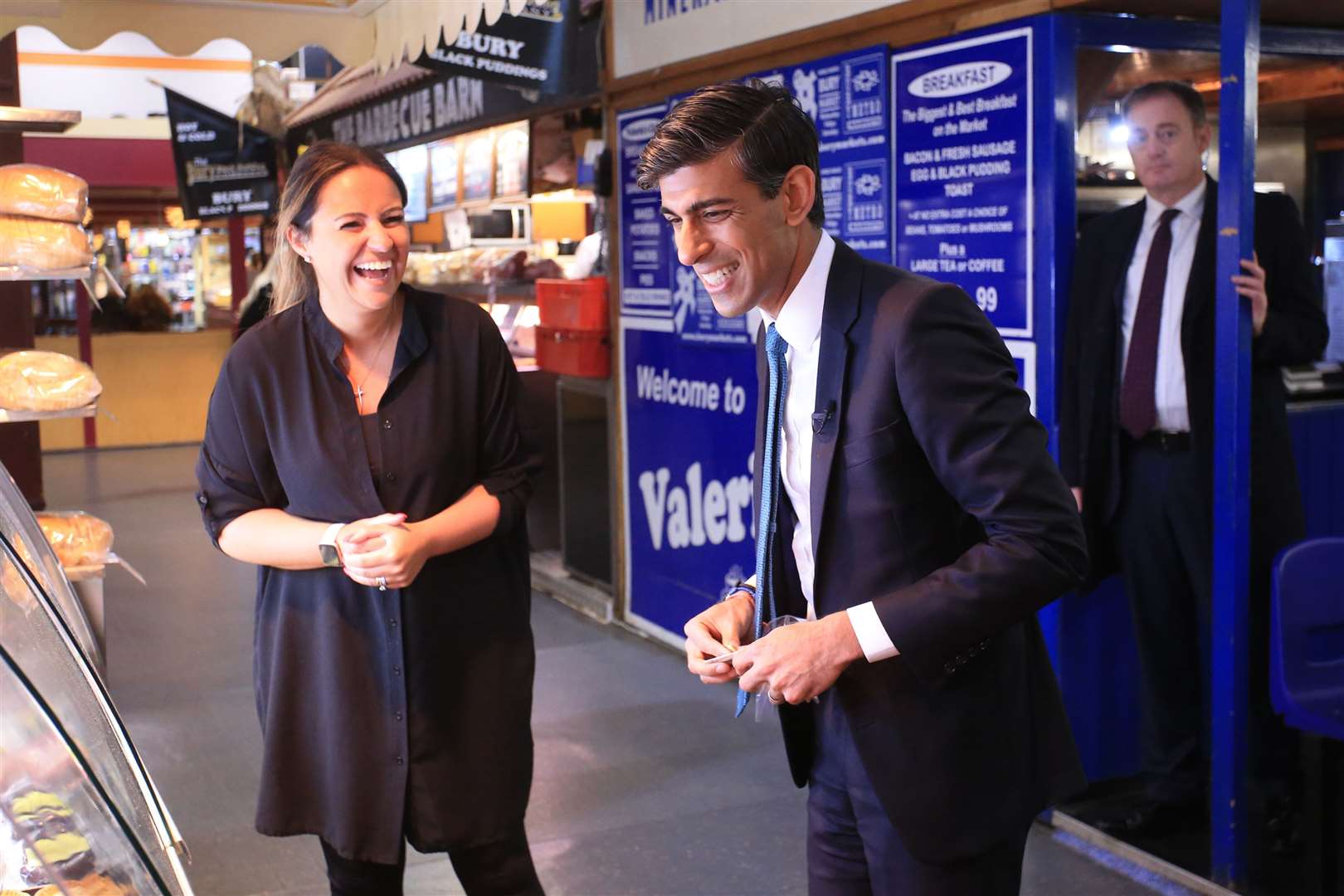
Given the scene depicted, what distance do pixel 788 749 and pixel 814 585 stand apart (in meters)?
0.31

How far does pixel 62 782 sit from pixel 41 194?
281 cm

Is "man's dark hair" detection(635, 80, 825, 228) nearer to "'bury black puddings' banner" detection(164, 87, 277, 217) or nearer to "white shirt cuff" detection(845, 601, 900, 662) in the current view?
"white shirt cuff" detection(845, 601, 900, 662)

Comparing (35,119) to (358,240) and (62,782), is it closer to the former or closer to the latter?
(358,240)

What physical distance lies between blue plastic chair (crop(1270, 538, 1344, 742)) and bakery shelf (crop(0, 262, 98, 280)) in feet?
10.2

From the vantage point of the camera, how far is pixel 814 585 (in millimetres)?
1846

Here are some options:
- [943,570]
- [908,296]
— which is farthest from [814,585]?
[908,296]

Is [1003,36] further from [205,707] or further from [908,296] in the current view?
[205,707]

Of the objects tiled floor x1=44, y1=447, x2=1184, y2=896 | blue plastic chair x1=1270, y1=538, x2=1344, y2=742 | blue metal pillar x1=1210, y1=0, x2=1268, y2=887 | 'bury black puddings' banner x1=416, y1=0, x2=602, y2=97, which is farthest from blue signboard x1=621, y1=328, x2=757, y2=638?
blue plastic chair x1=1270, y1=538, x2=1344, y2=742

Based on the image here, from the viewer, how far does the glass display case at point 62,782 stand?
4.23 feet

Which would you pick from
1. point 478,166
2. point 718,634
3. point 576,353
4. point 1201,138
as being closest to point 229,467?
point 718,634

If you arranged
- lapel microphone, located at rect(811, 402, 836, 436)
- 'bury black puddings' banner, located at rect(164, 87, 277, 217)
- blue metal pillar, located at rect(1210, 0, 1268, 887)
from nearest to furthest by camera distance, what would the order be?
lapel microphone, located at rect(811, 402, 836, 436)
blue metal pillar, located at rect(1210, 0, 1268, 887)
'bury black puddings' banner, located at rect(164, 87, 277, 217)

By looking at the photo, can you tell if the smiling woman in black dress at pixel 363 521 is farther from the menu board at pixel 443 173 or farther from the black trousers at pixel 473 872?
the menu board at pixel 443 173

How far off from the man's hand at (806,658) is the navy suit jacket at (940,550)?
0.06m

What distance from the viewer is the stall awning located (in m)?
5.31
